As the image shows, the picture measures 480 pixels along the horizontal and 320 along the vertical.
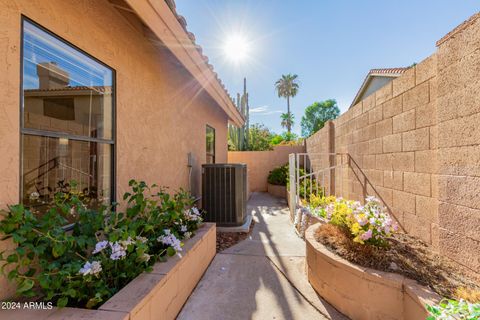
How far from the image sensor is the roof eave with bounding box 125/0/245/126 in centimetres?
207

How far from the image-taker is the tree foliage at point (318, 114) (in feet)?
124

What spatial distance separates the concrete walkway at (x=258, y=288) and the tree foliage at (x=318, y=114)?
35.9 metres

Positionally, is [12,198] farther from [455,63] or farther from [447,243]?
[455,63]

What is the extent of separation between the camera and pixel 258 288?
267cm

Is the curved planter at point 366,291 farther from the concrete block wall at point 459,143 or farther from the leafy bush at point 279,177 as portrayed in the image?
the leafy bush at point 279,177

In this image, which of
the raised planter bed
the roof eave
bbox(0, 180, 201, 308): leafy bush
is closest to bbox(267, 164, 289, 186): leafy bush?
the roof eave

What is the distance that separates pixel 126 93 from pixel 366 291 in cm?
319

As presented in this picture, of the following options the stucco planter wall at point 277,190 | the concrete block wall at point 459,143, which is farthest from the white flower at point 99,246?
the stucco planter wall at point 277,190

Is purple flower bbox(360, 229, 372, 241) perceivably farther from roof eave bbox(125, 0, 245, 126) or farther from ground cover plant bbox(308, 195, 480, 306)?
roof eave bbox(125, 0, 245, 126)

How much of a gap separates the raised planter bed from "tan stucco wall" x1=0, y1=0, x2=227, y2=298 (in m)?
0.47

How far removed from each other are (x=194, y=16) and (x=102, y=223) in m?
5.14

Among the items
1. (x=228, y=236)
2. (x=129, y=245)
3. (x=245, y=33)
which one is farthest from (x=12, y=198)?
(x=245, y=33)

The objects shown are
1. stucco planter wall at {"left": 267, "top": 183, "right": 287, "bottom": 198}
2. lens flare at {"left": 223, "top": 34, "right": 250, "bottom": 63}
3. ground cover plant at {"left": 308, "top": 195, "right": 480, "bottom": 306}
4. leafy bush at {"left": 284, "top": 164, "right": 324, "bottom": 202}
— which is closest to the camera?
ground cover plant at {"left": 308, "top": 195, "right": 480, "bottom": 306}

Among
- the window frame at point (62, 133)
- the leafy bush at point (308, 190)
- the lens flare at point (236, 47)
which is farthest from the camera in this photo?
the lens flare at point (236, 47)
